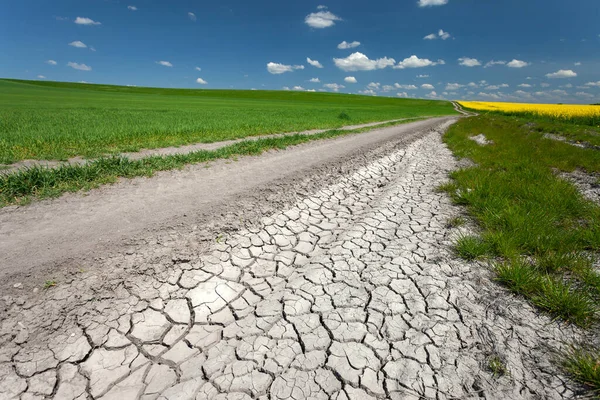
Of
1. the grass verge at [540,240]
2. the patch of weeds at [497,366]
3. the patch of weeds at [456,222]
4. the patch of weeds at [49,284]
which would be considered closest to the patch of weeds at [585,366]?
the grass verge at [540,240]

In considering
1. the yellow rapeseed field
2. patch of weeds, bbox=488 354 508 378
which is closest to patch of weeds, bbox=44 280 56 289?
patch of weeds, bbox=488 354 508 378

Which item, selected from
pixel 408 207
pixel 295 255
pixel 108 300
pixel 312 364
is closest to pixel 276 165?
pixel 408 207

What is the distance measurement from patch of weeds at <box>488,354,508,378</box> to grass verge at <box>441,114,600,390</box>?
1.31 feet

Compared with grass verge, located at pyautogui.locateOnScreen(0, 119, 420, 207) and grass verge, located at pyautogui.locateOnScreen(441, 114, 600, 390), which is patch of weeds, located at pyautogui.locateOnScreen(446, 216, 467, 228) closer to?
grass verge, located at pyautogui.locateOnScreen(441, 114, 600, 390)

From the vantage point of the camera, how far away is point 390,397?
1728 mm

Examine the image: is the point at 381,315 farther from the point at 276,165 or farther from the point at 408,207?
the point at 276,165

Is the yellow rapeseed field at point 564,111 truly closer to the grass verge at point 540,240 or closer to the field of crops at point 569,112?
the field of crops at point 569,112

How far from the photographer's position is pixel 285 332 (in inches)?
88.3

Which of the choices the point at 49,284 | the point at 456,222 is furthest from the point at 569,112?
the point at 49,284

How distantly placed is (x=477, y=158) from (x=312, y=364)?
9.05 metres

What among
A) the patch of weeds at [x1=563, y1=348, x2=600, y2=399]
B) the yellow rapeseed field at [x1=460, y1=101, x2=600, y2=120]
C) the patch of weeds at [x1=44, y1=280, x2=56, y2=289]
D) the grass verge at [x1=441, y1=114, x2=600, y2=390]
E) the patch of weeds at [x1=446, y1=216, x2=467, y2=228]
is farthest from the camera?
the yellow rapeseed field at [x1=460, y1=101, x2=600, y2=120]

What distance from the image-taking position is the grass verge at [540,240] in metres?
2.27

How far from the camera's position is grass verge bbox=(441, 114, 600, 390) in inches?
89.4

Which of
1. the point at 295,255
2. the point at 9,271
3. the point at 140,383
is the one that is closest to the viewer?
the point at 140,383
